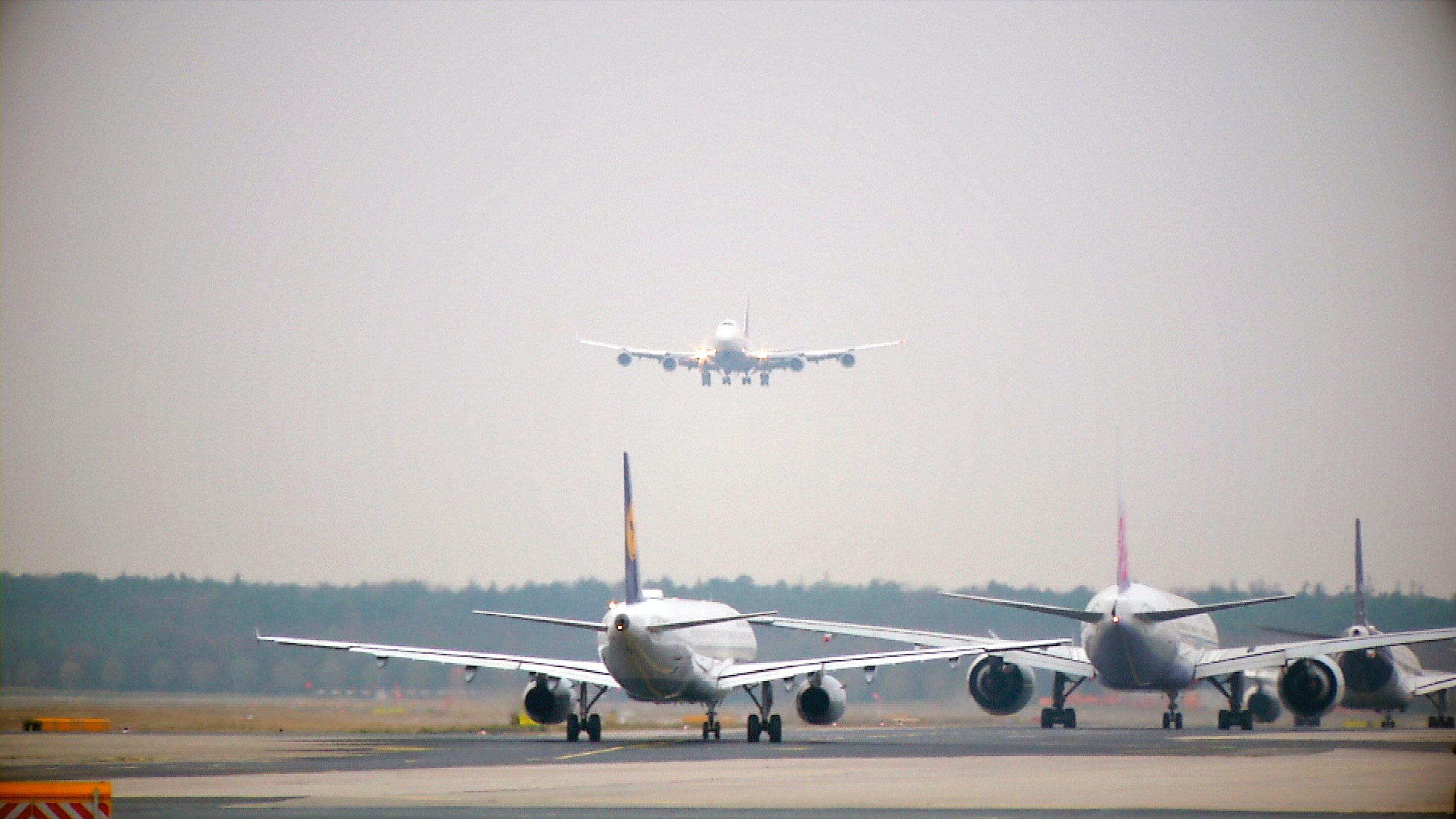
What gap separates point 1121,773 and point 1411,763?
7519 mm

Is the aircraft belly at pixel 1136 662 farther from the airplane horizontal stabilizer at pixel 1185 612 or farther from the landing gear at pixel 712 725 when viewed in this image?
the landing gear at pixel 712 725

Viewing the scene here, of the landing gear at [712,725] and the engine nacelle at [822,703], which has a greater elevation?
the engine nacelle at [822,703]

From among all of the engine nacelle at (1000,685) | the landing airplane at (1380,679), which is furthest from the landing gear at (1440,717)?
the engine nacelle at (1000,685)

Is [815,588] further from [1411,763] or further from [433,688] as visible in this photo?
[1411,763]

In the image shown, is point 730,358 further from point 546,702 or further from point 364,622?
point 546,702

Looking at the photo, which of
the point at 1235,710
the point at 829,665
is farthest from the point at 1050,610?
the point at 1235,710

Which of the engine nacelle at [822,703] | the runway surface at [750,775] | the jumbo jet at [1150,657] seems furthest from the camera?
the jumbo jet at [1150,657]

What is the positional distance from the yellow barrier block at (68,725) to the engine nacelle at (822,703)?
69.2 ft

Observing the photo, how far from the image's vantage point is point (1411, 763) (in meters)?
35.6

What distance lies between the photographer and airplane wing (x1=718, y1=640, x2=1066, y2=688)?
148 ft

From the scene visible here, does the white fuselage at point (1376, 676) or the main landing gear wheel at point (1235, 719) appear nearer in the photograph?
the main landing gear wheel at point (1235, 719)

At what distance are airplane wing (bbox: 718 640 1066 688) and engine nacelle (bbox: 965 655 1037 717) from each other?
37.9 feet

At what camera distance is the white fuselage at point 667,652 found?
45.5 meters

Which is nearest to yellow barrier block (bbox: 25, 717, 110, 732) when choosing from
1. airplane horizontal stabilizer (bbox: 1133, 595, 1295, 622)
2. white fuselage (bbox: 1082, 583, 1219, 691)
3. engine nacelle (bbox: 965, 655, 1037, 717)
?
engine nacelle (bbox: 965, 655, 1037, 717)
